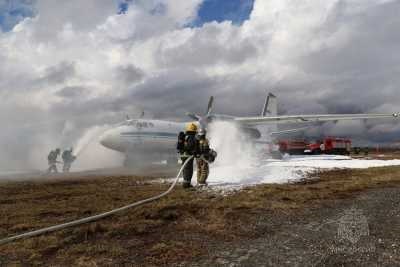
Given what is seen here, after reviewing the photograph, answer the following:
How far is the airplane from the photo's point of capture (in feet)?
93.9

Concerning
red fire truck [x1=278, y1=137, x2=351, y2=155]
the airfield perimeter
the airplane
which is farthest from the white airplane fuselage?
red fire truck [x1=278, y1=137, x2=351, y2=155]

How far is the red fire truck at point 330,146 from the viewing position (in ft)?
184

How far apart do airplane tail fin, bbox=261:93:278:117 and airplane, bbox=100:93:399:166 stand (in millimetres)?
12249

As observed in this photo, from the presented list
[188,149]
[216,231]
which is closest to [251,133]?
[188,149]

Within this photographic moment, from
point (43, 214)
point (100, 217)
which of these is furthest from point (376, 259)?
point (43, 214)

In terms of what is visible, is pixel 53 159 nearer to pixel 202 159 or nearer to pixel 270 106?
pixel 202 159

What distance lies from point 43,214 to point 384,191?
30.7 ft

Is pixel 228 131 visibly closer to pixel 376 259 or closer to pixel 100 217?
pixel 100 217

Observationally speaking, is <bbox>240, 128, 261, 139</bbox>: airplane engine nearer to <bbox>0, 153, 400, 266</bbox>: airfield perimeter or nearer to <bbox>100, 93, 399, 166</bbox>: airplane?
<bbox>100, 93, 399, 166</bbox>: airplane

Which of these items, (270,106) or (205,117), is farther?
(270,106)

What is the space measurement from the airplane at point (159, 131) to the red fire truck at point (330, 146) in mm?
26808

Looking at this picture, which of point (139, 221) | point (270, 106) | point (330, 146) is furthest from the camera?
point (330, 146)

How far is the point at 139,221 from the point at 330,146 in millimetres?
53107

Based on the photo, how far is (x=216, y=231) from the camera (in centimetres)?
619
